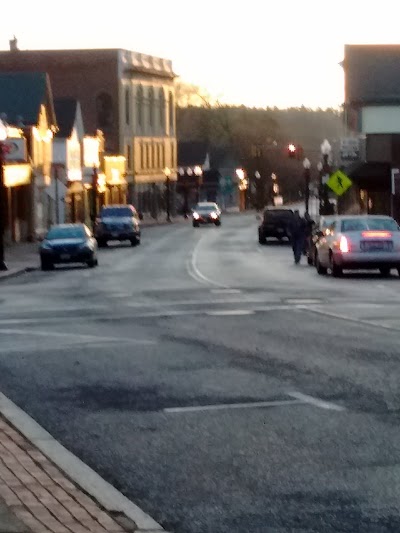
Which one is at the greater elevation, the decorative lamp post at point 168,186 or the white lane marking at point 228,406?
the white lane marking at point 228,406

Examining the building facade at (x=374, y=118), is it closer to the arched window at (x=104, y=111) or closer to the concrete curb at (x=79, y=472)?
the arched window at (x=104, y=111)

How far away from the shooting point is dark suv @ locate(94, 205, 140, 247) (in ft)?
222

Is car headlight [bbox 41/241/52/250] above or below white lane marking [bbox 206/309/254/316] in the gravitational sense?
below

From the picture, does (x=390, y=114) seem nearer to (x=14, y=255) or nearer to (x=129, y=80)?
(x=14, y=255)

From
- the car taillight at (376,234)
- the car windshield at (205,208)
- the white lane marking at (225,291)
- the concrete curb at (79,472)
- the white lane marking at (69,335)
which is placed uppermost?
the concrete curb at (79,472)

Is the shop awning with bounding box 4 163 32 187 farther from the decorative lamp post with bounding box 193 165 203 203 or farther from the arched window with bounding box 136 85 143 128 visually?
the decorative lamp post with bounding box 193 165 203 203

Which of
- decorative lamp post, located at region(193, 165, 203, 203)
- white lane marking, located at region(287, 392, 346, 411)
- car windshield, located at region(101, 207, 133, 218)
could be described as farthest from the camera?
decorative lamp post, located at region(193, 165, 203, 203)

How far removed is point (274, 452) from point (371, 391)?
3138 millimetres

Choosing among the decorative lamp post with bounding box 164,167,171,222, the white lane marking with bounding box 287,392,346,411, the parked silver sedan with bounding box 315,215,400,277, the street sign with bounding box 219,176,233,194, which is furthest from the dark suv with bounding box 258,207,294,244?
the street sign with bounding box 219,176,233,194

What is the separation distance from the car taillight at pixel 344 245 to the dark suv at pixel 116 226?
33605 mm

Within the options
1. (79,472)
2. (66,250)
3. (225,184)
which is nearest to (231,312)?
(79,472)

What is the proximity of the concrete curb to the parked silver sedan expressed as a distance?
22.5 m

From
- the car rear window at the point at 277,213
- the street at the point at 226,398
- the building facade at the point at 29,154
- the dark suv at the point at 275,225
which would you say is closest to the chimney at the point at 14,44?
the building facade at the point at 29,154

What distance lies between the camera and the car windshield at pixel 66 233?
46500 mm
